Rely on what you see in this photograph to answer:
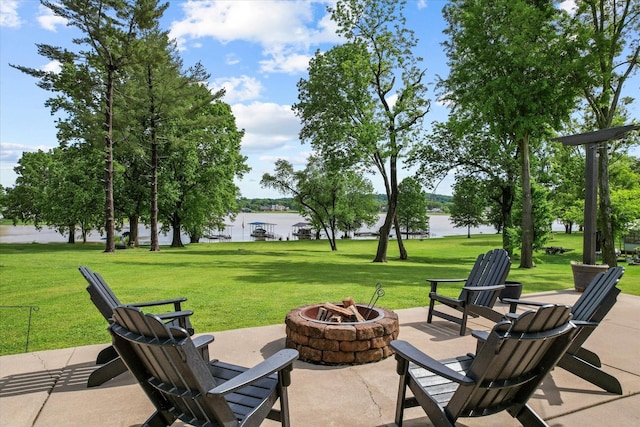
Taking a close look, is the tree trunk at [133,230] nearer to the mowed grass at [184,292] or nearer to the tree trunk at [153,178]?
the tree trunk at [153,178]

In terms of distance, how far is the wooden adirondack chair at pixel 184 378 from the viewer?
191cm

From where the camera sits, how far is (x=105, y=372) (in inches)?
133

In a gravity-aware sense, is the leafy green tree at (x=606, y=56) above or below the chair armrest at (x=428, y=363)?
above

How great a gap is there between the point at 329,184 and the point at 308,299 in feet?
75.1

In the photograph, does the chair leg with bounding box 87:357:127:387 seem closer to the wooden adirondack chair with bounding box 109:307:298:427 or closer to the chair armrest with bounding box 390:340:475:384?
the wooden adirondack chair with bounding box 109:307:298:427

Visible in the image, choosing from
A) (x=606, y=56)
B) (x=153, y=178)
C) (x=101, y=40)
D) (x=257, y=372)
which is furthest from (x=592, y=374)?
(x=153, y=178)

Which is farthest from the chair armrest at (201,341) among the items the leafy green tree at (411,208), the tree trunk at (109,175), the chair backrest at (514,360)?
the leafy green tree at (411,208)

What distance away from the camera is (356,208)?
47.9m

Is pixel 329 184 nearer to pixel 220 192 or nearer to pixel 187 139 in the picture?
pixel 220 192

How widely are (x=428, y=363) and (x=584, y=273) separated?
7.31 m

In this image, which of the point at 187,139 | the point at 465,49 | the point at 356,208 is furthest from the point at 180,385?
the point at 356,208

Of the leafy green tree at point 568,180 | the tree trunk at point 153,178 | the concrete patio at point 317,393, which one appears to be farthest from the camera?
the leafy green tree at point 568,180

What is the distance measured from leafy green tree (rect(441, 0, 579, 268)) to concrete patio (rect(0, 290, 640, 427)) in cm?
927

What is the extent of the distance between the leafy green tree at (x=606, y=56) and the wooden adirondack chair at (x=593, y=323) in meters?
9.02
